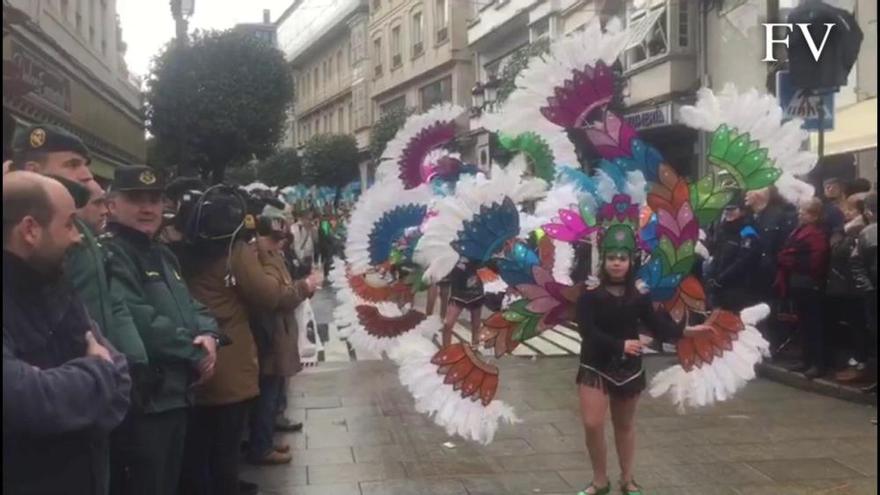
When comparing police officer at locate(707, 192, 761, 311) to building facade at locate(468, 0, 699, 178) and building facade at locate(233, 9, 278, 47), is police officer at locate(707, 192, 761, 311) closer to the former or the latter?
building facade at locate(468, 0, 699, 178)

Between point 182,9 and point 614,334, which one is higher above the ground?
point 182,9

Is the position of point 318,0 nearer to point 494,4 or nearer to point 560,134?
point 494,4

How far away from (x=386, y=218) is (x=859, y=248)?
155 inches

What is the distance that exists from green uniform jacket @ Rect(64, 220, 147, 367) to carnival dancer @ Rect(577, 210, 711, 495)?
2562 mm

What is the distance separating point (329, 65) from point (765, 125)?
4819cm

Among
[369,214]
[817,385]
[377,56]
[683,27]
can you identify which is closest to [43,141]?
[369,214]

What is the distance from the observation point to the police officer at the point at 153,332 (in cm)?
391

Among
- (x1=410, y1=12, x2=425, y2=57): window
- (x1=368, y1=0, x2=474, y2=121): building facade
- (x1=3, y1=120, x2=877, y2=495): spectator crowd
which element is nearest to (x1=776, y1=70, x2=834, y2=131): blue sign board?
(x1=3, y1=120, x2=877, y2=495): spectator crowd

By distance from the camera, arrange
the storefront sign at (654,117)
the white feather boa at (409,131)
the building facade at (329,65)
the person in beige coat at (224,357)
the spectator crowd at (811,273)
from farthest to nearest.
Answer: the building facade at (329,65) → the storefront sign at (654,117) → the white feather boa at (409,131) → the spectator crowd at (811,273) → the person in beige coat at (224,357)

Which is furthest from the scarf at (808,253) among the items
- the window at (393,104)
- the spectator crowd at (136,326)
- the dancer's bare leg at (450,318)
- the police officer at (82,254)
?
the window at (393,104)

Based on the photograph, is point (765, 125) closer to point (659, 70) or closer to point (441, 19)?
point (659, 70)

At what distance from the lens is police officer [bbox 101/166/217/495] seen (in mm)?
3912

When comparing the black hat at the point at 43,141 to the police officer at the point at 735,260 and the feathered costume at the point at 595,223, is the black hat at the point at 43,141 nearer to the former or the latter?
the feathered costume at the point at 595,223

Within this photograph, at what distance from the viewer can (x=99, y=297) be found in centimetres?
354
